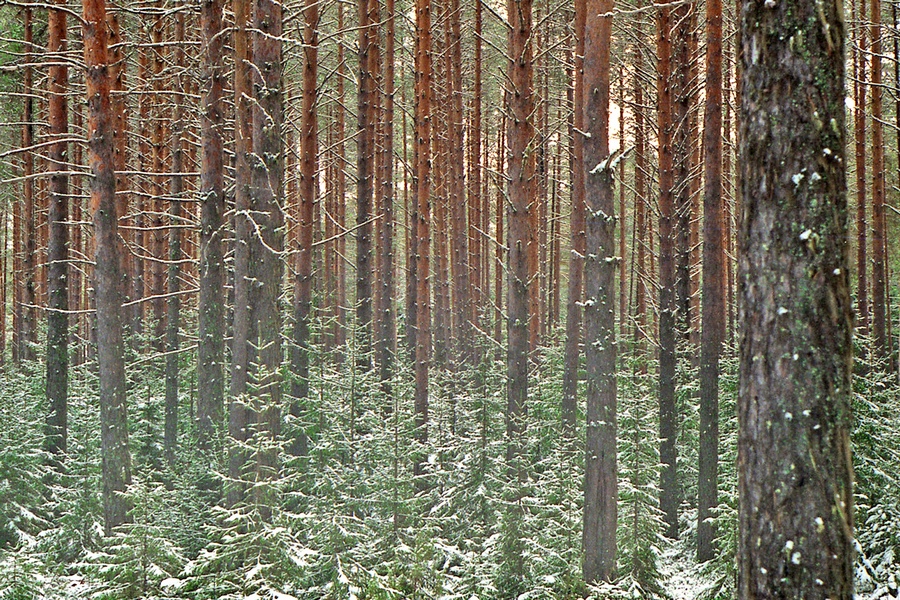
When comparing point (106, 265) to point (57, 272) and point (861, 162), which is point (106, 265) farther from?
point (861, 162)

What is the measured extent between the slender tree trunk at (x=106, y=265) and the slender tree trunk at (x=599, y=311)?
5735 mm

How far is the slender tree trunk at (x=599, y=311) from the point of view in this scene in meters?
8.35

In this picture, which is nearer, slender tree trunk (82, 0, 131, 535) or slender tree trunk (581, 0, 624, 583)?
slender tree trunk (581, 0, 624, 583)

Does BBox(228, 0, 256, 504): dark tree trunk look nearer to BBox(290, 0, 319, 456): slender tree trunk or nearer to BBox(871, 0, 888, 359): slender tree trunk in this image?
BBox(290, 0, 319, 456): slender tree trunk

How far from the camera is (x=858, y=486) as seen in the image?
29.8ft

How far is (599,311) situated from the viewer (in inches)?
332

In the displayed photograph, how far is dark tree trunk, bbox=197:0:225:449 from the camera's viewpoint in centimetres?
1095

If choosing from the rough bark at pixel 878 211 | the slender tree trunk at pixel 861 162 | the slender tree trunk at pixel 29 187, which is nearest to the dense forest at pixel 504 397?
the slender tree trunk at pixel 29 187

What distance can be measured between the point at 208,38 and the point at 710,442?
8.80 meters

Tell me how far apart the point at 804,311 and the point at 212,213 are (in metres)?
Answer: 9.06

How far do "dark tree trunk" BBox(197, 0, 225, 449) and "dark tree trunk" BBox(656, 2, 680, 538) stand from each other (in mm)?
6454

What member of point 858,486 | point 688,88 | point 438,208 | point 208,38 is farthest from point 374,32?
point 858,486

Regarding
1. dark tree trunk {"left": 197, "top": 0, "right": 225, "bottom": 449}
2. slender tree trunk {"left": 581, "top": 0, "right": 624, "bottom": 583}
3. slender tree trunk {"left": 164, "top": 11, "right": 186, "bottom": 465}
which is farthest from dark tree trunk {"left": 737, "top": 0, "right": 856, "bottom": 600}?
slender tree trunk {"left": 164, "top": 11, "right": 186, "bottom": 465}

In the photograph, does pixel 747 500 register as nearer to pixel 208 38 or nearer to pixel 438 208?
pixel 208 38
